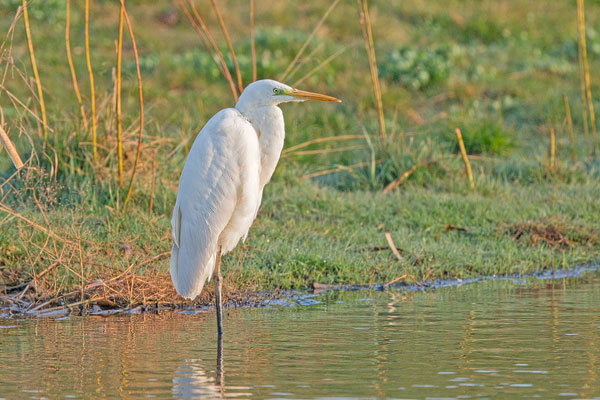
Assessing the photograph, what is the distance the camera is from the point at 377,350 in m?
4.44

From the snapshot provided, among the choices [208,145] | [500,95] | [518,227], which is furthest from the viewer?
[500,95]

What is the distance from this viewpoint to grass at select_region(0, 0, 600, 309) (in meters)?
6.39

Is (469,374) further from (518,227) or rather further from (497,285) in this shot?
(518,227)

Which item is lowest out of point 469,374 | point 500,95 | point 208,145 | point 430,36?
point 469,374

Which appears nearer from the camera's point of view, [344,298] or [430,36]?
[344,298]

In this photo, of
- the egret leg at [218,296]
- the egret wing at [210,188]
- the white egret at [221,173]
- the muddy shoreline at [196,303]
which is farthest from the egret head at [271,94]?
the muddy shoreline at [196,303]

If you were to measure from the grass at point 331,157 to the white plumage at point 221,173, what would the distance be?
0.66 meters

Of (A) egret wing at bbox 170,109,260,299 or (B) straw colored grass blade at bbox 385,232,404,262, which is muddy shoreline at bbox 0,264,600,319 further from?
(A) egret wing at bbox 170,109,260,299

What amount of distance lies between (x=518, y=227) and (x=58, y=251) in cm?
359

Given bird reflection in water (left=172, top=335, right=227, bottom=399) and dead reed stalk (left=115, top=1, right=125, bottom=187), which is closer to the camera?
bird reflection in water (left=172, top=335, right=227, bottom=399)

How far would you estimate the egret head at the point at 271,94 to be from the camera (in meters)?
5.16

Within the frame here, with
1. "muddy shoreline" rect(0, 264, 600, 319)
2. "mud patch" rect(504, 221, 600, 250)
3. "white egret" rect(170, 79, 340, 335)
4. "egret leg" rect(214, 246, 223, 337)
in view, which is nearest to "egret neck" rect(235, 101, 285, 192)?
"white egret" rect(170, 79, 340, 335)

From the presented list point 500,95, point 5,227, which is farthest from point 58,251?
point 500,95

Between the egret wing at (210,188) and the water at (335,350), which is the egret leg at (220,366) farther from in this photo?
the egret wing at (210,188)
